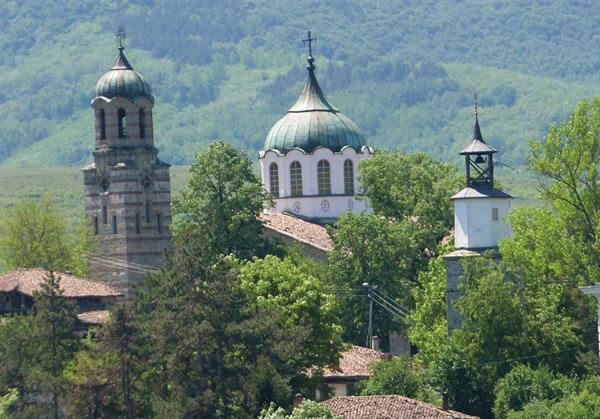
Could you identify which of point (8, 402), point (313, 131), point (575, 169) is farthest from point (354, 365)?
point (313, 131)

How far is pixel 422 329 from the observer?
6544 centimetres

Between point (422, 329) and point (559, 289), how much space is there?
7.27 metres

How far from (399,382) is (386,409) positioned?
4.88 metres

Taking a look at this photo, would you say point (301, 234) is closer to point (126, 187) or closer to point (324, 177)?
point (324, 177)

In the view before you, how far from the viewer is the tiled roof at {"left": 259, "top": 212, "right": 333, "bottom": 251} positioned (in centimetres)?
8675

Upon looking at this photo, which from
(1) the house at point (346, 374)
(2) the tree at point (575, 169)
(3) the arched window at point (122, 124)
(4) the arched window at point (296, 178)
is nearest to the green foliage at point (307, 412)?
(1) the house at point (346, 374)

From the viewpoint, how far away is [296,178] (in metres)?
94.2

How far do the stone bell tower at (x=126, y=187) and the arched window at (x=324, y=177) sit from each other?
38.5 ft

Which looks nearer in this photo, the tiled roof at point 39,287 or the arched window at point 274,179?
the tiled roof at point 39,287

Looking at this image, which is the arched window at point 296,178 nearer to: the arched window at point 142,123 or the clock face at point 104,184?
the arched window at point 142,123

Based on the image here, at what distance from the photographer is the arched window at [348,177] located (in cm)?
9456

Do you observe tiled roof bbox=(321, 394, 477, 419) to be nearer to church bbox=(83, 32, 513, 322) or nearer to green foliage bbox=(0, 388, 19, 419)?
green foliage bbox=(0, 388, 19, 419)

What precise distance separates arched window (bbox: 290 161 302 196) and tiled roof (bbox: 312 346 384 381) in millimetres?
23519

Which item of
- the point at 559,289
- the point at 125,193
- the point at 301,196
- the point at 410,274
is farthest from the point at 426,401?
the point at 301,196
